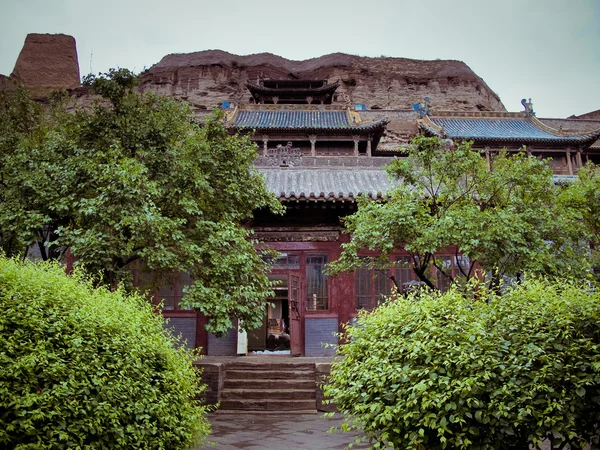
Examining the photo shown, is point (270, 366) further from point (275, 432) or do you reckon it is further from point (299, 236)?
point (299, 236)

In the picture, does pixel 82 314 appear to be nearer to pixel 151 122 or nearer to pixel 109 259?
pixel 109 259

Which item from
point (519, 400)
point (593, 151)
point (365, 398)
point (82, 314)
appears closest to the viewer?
point (519, 400)

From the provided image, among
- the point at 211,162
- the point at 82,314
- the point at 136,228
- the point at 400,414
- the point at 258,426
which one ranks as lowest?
the point at 258,426

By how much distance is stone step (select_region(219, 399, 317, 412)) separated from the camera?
7953 millimetres

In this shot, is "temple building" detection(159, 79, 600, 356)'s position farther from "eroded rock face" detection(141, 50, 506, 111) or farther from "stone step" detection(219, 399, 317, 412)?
"eroded rock face" detection(141, 50, 506, 111)

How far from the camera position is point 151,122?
7410 millimetres

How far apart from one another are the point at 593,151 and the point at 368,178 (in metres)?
18.0

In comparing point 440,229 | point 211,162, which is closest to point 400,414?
point 440,229

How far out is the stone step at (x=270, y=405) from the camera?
795 cm

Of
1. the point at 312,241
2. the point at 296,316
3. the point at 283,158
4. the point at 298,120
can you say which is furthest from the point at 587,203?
the point at 298,120

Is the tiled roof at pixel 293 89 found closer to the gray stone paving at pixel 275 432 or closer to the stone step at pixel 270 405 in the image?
the stone step at pixel 270 405

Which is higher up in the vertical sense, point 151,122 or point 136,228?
point 151,122

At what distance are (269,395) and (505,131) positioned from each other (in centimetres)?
2089

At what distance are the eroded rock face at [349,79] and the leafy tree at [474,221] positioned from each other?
3231 cm
